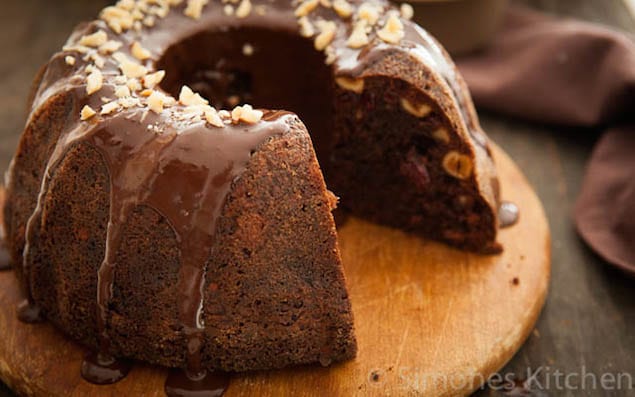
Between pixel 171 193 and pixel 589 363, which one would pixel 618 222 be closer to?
pixel 589 363

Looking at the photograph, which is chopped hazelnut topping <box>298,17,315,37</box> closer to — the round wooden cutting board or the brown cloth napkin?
the round wooden cutting board

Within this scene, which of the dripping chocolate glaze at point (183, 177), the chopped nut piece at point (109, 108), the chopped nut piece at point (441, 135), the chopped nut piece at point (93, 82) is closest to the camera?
the dripping chocolate glaze at point (183, 177)

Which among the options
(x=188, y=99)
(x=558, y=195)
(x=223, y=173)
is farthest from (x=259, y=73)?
(x=558, y=195)

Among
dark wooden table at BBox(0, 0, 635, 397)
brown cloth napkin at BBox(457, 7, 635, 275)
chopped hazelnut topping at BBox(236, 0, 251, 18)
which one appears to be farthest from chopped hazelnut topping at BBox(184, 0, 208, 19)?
brown cloth napkin at BBox(457, 7, 635, 275)

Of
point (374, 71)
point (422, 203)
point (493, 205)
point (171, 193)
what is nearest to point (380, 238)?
point (422, 203)

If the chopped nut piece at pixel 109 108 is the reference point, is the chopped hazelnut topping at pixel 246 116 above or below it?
above

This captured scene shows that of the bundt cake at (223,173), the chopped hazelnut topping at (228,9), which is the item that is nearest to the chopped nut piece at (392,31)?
the bundt cake at (223,173)

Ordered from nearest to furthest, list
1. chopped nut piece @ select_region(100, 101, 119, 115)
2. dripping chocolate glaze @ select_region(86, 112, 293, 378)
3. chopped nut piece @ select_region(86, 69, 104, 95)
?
1. dripping chocolate glaze @ select_region(86, 112, 293, 378)
2. chopped nut piece @ select_region(100, 101, 119, 115)
3. chopped nut piece @ select_region(86, 69, 104, 95)

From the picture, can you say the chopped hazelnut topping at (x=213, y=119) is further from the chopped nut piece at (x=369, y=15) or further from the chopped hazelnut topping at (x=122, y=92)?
the chopped nut piece at (x=369, y=15)

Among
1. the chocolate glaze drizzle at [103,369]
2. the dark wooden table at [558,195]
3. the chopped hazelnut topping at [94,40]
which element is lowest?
the dark wooden table at [558,195]
